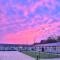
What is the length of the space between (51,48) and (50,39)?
41.0m

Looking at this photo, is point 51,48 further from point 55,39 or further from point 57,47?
point 55,39

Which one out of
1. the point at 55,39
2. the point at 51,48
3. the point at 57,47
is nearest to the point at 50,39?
the point at 55,39

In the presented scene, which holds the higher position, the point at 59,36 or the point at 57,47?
the point at 59,36

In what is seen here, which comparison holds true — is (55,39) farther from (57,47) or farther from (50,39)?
(57,47)

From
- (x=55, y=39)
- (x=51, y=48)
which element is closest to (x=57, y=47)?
(x=51, y=48)

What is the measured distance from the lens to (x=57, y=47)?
56.4m

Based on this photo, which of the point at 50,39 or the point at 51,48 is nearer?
the point at 51,48

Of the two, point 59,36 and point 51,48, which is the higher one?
point 59,36

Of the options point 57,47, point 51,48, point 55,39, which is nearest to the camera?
point 57,47

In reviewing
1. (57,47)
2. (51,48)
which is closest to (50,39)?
(51,48)

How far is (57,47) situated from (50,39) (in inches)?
1883

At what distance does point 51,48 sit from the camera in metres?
63.4

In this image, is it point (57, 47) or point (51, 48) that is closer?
point (57, 47)

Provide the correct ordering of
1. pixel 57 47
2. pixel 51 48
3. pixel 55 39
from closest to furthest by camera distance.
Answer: pixel 57 47 < pixel 51 48 < pixel 55 39
